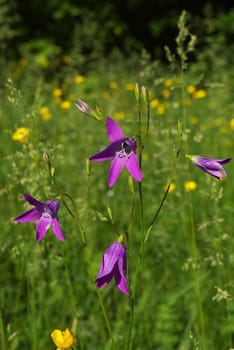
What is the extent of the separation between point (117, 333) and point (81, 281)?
0.37 metres

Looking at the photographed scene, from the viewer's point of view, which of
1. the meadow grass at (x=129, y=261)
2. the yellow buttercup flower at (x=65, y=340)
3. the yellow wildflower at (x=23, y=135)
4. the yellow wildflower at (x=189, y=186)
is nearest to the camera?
the yellow buttercup flower at (x=65, y=340)

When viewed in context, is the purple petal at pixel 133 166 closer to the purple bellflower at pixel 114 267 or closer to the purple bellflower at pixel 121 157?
the purple bellflower at pixel 121 157

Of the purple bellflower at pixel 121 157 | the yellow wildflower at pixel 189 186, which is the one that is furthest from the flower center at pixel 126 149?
the yellow wildflower at pixel 189 186

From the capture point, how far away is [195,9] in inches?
429

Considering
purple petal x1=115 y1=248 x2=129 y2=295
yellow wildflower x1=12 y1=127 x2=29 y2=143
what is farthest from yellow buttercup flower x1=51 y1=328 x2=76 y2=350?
yellow wildflower x1=12 y1=127 x2=29 y2=143

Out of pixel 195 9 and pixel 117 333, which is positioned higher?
pixel 195 9

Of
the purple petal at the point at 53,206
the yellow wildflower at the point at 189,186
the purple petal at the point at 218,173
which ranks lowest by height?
the yellow wildflower at the point at 189,186

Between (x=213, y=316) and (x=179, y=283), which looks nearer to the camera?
(x=213, y=316)

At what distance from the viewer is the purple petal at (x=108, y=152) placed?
1.10 meters

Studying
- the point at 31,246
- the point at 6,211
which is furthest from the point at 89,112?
the point at 6,211

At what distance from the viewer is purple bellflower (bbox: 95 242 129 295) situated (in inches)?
45.4

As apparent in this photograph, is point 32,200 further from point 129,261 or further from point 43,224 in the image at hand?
point 129,261

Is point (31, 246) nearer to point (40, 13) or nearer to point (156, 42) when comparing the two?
point (40, 13)

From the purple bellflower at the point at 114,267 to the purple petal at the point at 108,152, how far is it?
→ 0.66 ft
